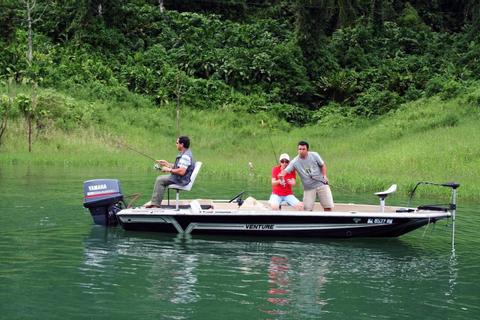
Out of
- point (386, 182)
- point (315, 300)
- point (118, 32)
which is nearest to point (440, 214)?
point (315, 300)

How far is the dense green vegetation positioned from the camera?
101 ft

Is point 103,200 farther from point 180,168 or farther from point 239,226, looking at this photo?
point 239,226

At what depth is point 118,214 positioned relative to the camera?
1418 cm

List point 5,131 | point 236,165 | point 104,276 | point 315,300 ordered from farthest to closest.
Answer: point 5,131, point 236,165, point 104,276, point 315,300

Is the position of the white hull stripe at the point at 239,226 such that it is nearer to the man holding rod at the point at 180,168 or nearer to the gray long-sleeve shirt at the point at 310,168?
the man holding rod at the point at 180,168

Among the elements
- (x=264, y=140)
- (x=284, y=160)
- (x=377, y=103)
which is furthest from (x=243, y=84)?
(x=284, y=160)

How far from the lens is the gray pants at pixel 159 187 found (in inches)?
556

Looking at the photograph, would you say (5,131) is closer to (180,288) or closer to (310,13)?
(310,13)

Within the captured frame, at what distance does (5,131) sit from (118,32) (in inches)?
533

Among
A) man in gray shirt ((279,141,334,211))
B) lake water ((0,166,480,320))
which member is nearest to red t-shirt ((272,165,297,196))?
man in gray shirt ((279,141,334,211))

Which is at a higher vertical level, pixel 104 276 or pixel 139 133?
pixel 139 133

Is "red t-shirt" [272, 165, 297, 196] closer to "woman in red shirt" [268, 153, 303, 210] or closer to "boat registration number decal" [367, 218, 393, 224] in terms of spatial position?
"woman in red shirt" [268, 153, 303, 210]

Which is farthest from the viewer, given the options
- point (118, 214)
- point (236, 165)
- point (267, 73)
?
point (267, 73)

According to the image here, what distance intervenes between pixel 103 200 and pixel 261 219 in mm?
2913
